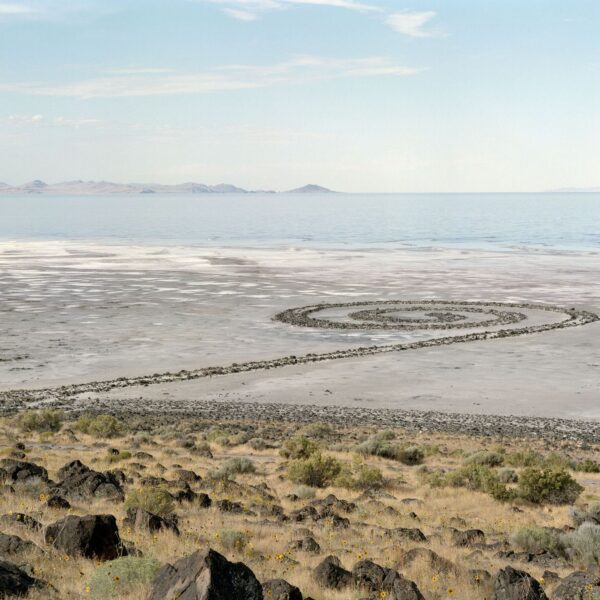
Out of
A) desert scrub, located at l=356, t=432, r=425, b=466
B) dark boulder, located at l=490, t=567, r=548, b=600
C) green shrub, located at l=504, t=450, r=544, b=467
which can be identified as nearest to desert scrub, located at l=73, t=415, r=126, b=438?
desert scrub, located at l=356, t=432, r=425, b=466

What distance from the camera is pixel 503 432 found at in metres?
33.1

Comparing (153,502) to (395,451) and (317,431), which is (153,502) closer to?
(395,451)

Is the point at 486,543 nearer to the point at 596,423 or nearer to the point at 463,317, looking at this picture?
the point at 596,423

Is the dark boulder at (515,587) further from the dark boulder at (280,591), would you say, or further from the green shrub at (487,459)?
the green shrub at (487,459)

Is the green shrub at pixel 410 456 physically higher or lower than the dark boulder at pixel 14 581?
lower

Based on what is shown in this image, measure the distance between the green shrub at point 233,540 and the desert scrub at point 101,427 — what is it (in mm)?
16966

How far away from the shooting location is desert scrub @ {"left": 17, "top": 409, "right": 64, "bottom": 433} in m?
32.1

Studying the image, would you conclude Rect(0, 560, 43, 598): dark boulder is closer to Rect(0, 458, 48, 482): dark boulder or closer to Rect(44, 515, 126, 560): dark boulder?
Rect(44, 515, 126, 560): dark boulder

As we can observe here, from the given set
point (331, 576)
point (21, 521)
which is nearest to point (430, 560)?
point (331, 576)

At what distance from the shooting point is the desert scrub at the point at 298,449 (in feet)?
87.1

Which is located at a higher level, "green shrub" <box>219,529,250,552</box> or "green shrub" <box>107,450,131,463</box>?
"green shrub" <box>219,529,250,552</box>

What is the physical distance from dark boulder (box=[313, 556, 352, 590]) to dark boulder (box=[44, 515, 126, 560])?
9.18 ft

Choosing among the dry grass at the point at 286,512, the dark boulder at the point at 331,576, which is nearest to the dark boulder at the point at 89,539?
the dry grass at the point at 286,512

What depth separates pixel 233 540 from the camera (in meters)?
14.1
